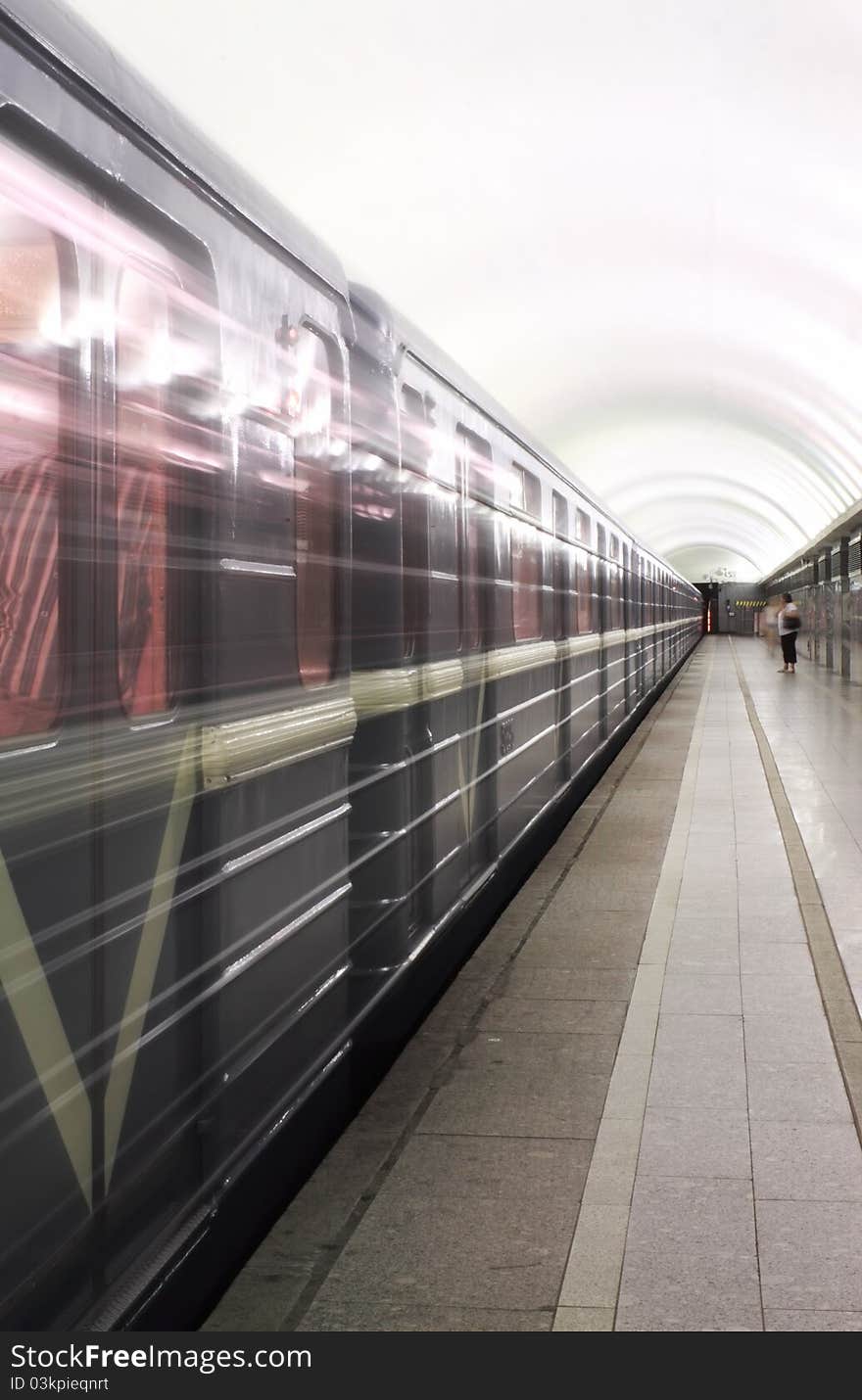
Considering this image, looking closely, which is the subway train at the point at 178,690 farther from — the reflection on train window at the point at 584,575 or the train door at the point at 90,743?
the reflection on train window at the point at 584,575

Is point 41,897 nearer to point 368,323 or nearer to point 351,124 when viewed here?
point 368,323

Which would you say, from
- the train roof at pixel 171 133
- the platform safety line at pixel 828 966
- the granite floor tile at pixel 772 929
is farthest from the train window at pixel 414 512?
the granite floor tile at pixel 772 929

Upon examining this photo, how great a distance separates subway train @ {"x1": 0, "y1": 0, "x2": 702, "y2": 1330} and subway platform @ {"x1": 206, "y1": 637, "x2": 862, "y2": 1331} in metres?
0.24

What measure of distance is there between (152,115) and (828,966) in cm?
471

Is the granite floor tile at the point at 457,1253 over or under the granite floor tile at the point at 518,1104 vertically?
under

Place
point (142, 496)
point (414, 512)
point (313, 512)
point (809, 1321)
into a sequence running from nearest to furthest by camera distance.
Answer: point (142, 496)
point (809, 1321)
point (313, 512)
point (414, 512)

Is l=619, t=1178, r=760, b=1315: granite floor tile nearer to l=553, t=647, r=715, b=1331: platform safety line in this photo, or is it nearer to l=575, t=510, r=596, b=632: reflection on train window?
l=553, t=647, r=715, b=1331: platform safety line

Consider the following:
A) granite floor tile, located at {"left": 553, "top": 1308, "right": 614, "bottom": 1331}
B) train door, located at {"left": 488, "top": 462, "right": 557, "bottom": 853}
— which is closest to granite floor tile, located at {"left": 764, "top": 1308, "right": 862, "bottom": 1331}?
granite floor tile, located at {"left": 553, "top": 1308, "right": 614, "bottom": 1331}

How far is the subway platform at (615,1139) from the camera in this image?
3.45m

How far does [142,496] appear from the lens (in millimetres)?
2854

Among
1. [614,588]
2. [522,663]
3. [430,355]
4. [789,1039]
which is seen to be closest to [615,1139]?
[789,1039]

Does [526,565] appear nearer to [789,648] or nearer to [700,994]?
[700,994]

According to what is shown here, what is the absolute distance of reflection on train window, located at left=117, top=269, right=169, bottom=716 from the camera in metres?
2.75

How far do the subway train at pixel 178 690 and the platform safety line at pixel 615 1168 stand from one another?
0.77 metres
